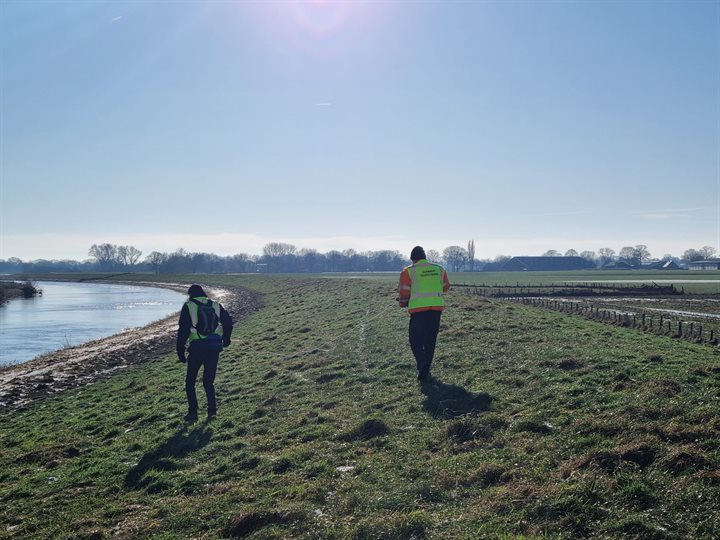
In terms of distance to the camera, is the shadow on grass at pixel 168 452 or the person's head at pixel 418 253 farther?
the person's head at pixel 418 253

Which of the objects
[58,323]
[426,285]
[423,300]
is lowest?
[58,323]

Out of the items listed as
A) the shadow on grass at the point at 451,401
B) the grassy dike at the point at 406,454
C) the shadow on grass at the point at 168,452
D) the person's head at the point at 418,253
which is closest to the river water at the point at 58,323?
the grassy dike at the point at 406,454

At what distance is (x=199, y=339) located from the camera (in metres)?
12.1

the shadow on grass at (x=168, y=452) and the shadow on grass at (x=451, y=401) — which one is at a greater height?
the shadow on grass at (x=451, y=401)

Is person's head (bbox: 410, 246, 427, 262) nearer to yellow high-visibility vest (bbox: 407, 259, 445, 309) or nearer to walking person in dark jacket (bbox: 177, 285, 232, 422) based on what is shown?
yellow high-visibility vest (bbox: 407, 259, 445, 309)

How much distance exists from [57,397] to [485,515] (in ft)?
53.0

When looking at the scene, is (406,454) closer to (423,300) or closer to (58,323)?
(423,300)

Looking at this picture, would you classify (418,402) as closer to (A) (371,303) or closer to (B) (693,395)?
(B) (693,395)

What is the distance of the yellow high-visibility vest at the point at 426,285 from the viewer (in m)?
11.9

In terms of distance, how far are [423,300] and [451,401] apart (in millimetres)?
2446

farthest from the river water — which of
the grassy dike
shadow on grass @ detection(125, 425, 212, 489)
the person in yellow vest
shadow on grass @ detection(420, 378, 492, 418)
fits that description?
shadow on grass @ detection(420, 378, 492, 418)

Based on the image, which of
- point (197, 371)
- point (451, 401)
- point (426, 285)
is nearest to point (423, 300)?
point (426, 285)

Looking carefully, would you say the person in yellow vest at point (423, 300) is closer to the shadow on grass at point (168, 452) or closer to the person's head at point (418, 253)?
the person's head at point (418, 253)

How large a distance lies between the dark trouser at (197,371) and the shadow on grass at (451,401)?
4.44 meters
